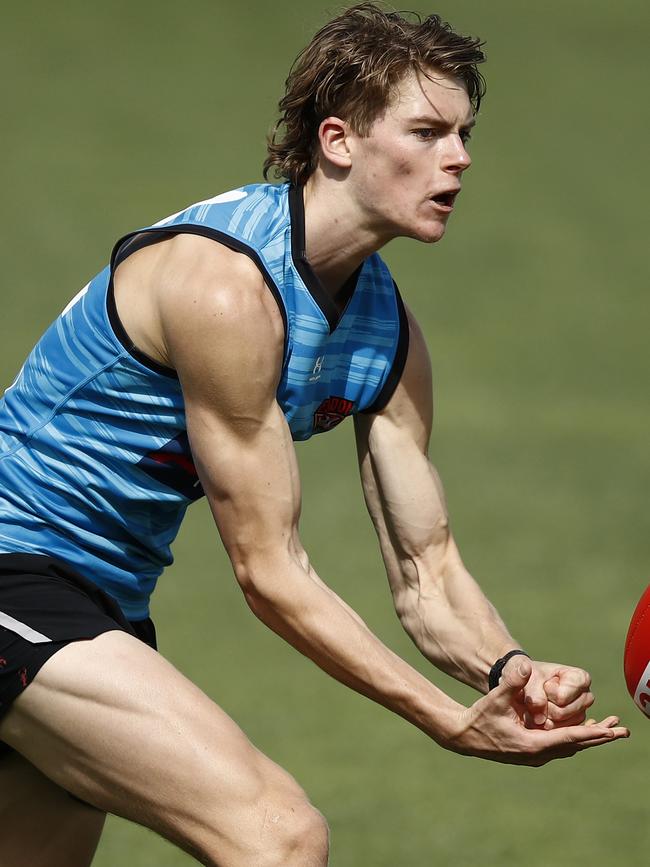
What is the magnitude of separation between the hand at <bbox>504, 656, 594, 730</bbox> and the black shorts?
89cm

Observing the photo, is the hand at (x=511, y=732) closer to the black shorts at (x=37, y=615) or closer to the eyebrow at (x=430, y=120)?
the black shorts at (x=37, y=615)

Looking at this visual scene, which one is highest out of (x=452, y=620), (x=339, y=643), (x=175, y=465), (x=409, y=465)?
(x=175, y=465)

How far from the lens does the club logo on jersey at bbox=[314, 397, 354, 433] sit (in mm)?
3529

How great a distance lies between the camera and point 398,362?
3.62 metres

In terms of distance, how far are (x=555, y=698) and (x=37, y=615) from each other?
112cm

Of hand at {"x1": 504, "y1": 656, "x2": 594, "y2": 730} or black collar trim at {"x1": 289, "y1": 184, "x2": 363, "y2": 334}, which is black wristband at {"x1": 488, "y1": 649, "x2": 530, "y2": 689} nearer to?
hand at {"x1": 504, "y1": 656, "x2": 594, "y2": 730}

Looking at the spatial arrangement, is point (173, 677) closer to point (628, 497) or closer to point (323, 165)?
point (323, 165)

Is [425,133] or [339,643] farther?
[425,133]

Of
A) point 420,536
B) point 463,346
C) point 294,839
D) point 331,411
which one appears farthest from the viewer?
point 463,346

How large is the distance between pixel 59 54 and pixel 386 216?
6988mm

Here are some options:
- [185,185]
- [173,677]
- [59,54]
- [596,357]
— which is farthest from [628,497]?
[59,54]

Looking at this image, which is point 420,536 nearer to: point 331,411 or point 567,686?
point 331,411

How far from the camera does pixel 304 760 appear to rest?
492 cm

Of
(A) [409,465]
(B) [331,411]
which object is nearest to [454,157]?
(B) [331,411]
